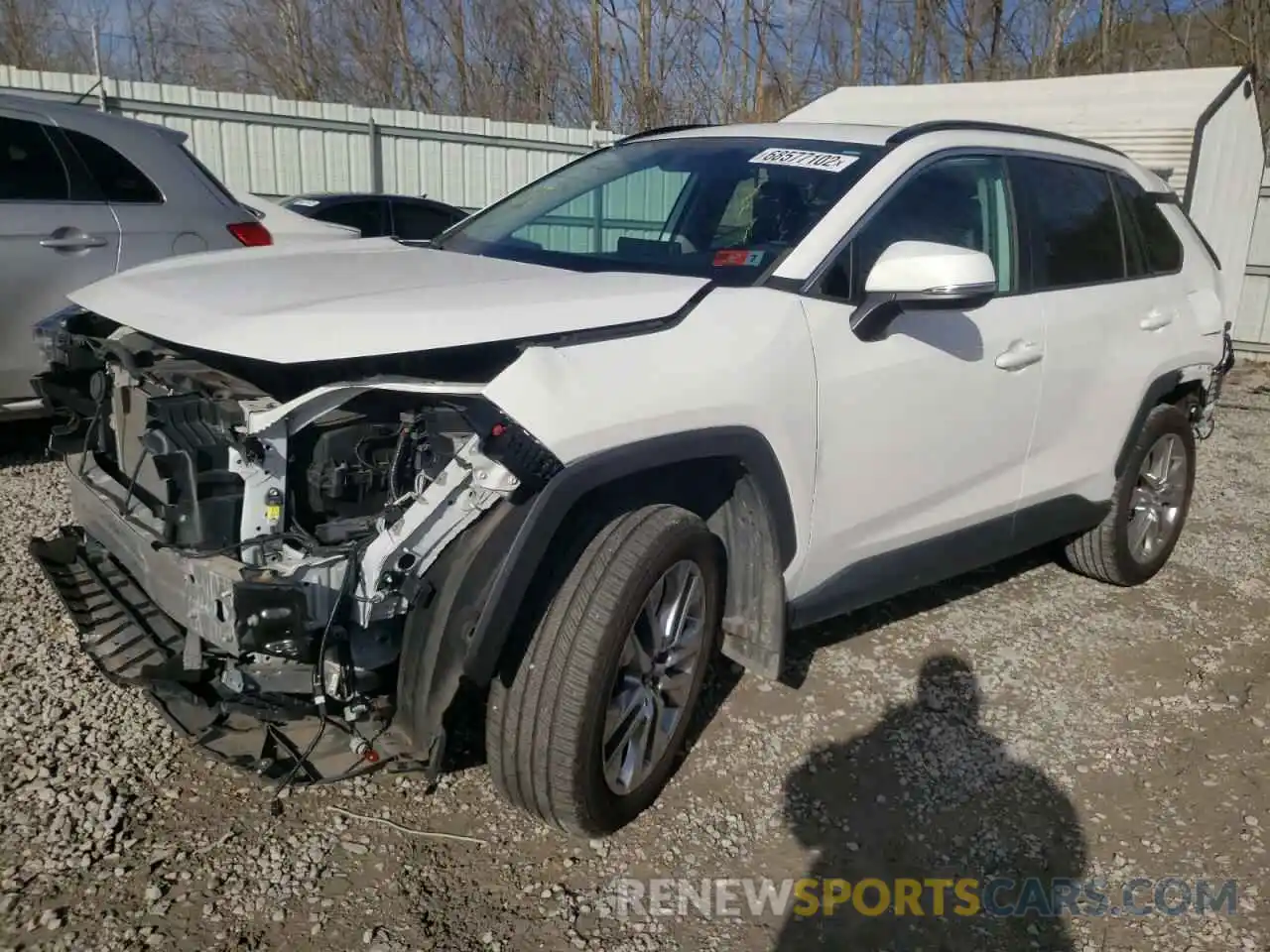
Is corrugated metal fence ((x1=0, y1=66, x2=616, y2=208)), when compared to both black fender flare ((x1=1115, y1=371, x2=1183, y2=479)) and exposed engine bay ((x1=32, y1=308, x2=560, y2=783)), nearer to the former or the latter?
black fender flare ((x1=1115, y1=371, x2=1183, y2=479))

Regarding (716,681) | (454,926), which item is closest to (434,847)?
(454,926)

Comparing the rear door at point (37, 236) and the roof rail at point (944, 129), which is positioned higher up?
the roof rail at point (944, 129)

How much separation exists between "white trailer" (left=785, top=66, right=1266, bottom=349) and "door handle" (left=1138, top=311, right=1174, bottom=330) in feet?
13.1

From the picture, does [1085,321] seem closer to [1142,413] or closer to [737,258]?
[1142,413]

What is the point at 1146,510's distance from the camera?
4.82 metres

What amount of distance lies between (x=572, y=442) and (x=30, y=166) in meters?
4.12

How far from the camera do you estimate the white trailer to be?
8438 millimetres

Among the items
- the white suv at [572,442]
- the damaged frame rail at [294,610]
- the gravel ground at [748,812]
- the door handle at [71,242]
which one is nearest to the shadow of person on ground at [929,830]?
the gravel ground at [748,812]

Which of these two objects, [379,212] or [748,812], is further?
[379,212]

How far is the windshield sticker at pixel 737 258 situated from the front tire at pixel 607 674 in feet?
2.64

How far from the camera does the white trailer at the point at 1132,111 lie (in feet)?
27.7

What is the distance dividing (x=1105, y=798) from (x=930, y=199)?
76.4 inches

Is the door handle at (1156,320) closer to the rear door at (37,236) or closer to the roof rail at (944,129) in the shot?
the roof rail at (944,129)

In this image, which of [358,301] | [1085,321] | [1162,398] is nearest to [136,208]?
[358,301]
